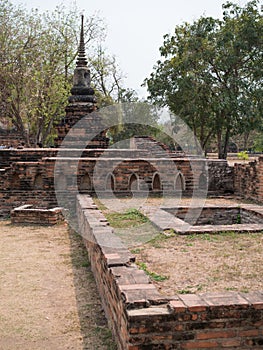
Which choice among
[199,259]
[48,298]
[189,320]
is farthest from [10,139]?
[189,320]

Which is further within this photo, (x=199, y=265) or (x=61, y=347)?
(x=199, y=265)

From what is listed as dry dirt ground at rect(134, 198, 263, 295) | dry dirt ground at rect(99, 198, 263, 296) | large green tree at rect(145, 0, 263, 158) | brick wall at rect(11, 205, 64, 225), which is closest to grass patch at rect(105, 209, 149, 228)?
dry dirt ground at rect(99, 198, 263, 296)

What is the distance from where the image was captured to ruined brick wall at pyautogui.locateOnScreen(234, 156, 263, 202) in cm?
893

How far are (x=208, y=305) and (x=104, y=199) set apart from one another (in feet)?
20.7

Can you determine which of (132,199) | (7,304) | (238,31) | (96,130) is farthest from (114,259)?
(238,31)

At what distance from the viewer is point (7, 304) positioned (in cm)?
429

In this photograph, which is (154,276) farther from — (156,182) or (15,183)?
(15,183)

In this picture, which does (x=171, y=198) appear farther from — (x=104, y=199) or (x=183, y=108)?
(x=183, y=108)

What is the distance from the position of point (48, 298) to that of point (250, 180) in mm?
5992

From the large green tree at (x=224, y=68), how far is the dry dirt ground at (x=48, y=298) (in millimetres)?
13765

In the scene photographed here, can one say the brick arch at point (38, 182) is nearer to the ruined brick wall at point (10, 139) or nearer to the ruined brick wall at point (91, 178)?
the ruined brick wall at point (91, 178)

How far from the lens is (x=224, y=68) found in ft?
64.8

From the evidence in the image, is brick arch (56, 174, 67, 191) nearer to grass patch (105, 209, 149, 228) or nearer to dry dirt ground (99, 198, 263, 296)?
grass patch (105, 209, 149, 228)

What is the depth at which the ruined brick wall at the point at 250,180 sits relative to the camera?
8.93m
